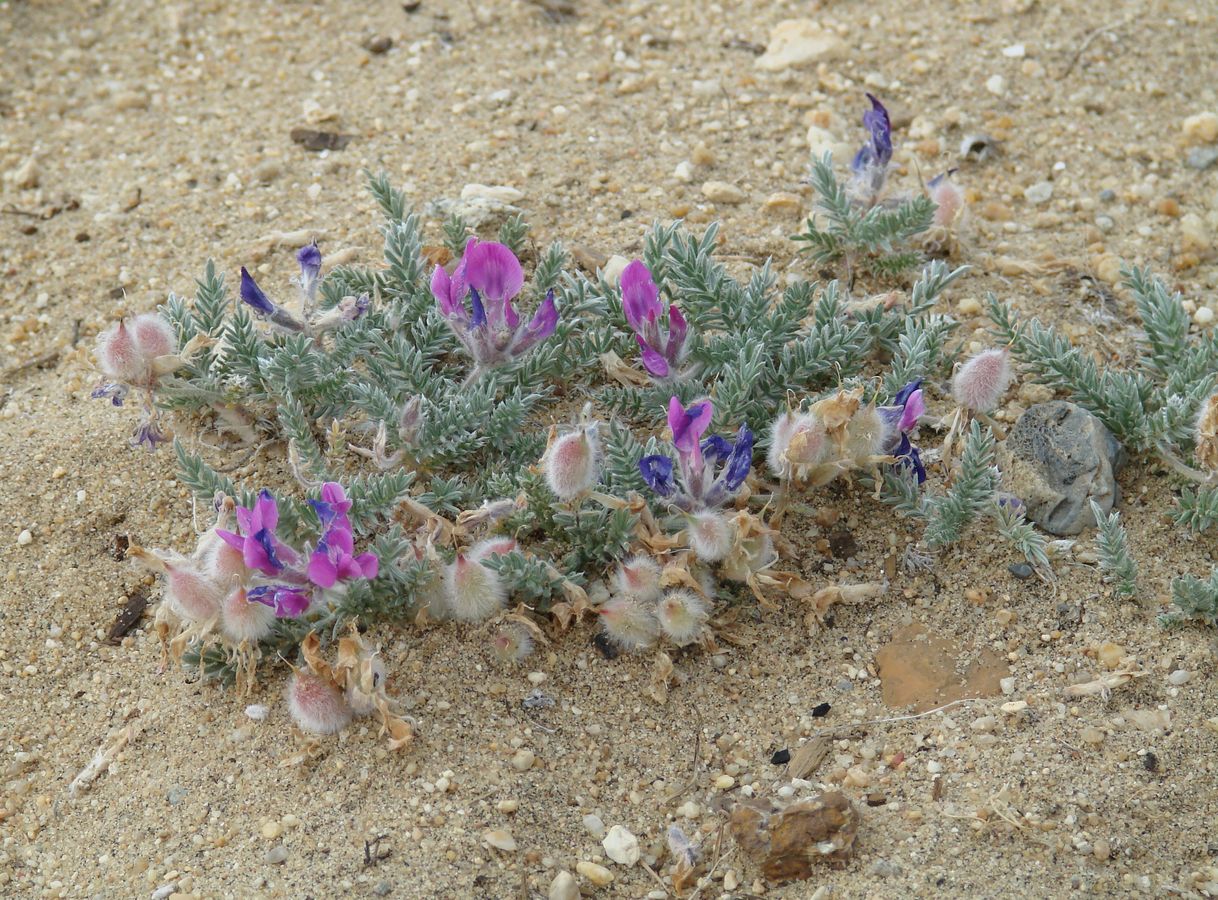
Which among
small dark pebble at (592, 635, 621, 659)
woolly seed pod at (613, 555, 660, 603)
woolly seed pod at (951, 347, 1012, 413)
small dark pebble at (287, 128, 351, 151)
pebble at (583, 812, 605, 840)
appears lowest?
pebble at (583, 812, 605, 840)

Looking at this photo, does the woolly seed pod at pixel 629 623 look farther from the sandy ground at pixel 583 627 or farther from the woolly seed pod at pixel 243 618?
the woolly seed pod at pixel 243 618

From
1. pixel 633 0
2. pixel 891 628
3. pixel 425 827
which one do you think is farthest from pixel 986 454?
pixel 633 0

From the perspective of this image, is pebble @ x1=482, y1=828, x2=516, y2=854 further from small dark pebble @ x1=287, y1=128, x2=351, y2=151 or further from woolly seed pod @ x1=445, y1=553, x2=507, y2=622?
small dark pebble @ x1=287, y1=128, x2=351, y2=151

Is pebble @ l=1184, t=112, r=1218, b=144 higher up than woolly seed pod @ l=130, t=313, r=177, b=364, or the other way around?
woolly seed pod @ l=130, t=313, r=177, b=364

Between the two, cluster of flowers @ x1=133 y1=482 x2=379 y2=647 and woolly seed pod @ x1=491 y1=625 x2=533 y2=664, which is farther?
woolly seed pod @ x1=491 y1=625 x2=533 y2=664

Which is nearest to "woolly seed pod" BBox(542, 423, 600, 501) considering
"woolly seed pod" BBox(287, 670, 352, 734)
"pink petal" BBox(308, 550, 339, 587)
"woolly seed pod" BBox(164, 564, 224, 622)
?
"pink petal" BBox(308, 550, 339, 587)

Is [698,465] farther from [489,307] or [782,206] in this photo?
[782,206]

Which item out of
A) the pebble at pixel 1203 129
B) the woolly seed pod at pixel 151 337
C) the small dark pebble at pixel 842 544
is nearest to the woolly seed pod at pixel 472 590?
the small dark pebble at pixel 842 544
